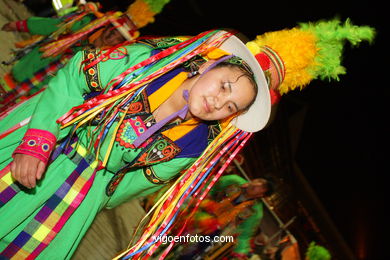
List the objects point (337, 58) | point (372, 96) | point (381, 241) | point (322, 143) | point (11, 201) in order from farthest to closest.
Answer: point (381, 241) → point (322, 143) → point (372, 96) → point (337, 58) → point (11, 201)

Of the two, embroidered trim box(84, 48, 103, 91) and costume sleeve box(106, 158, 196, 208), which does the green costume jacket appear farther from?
embroidered trim box(84, 48, 103, 91)

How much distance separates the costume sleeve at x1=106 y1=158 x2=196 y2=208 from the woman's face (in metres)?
0.31

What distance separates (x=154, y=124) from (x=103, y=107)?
0.26 meters

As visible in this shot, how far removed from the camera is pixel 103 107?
4.45 feet

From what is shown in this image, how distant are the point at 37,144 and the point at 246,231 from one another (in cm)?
327

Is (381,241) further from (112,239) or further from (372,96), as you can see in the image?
(112,239)

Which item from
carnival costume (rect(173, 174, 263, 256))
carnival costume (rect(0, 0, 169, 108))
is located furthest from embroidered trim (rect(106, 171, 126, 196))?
carnival costume (rect(173, 174, 263, 256))

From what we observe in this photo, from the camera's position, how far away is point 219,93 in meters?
1.41

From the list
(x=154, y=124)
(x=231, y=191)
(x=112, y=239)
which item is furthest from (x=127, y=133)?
(x=231, y=191)

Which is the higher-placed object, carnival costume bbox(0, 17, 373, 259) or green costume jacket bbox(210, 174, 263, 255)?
carnival costume bbox(0, 17, 373, 259)

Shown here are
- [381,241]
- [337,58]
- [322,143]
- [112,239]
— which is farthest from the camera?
[381,241]

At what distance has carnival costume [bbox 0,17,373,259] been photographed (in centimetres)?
128

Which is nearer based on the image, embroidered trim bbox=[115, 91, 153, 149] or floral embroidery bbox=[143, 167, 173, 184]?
embroidered trim bbox=[115, 91, 153, 149]

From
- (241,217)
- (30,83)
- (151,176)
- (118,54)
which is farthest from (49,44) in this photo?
(241,217)
